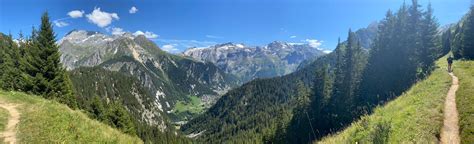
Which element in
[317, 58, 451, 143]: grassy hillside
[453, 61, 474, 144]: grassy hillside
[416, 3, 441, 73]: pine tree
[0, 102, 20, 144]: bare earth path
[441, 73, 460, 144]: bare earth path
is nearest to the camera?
[453, 61, 474, 144]: grassy hillside

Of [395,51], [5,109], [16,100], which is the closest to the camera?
[5,109]

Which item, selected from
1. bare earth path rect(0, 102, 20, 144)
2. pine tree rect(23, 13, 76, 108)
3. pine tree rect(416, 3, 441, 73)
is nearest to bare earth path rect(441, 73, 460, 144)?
bare earth path rect(0, 102, 20, 144)

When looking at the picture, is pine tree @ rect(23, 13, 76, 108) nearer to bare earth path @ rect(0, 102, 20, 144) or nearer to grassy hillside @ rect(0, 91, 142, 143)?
grassy hillside @ rect(0, 91, 142, 143)

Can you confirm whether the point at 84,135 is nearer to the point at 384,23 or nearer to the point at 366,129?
the point at 366,129

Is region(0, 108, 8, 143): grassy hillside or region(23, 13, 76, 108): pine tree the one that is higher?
region(23, 13, 76, 108): pine tree

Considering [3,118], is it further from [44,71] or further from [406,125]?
[44,71]

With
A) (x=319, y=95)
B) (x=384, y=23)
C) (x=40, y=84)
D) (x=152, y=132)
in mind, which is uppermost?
(x=384, y=23)

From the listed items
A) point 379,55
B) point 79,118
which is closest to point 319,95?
point 379,55

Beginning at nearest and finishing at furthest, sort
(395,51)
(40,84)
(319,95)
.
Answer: (40,84)
(395,51)
(319,95)
